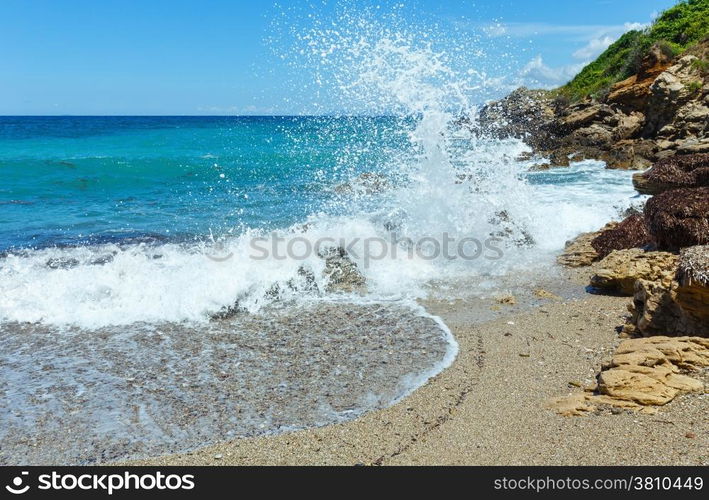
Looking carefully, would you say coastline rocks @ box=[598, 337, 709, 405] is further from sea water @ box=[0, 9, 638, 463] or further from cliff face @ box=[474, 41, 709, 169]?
cliff face @ box=[474, 41, 709, 169]

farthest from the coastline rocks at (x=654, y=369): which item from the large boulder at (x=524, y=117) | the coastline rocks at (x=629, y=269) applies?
the large boulder at (x=524, y=117)

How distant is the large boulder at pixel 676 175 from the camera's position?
31.1 ft

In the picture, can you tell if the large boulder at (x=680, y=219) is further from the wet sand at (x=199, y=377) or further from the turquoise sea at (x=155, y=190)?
the turquoise sea at (x=155, y=190)

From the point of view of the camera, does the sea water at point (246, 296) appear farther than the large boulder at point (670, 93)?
No

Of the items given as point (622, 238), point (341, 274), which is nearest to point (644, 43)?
point (622, 238)

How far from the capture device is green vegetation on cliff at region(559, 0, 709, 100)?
980 inches

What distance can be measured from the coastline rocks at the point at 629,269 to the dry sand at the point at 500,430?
1.57 meters

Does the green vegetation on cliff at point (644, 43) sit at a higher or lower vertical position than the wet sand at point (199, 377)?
higher

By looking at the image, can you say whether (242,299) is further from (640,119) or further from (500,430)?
(640,119)

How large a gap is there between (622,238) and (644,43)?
21.1m

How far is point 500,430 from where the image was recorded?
14.1ft

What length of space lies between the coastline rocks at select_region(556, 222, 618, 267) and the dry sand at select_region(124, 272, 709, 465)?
3487mm

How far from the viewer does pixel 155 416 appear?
4895mm
